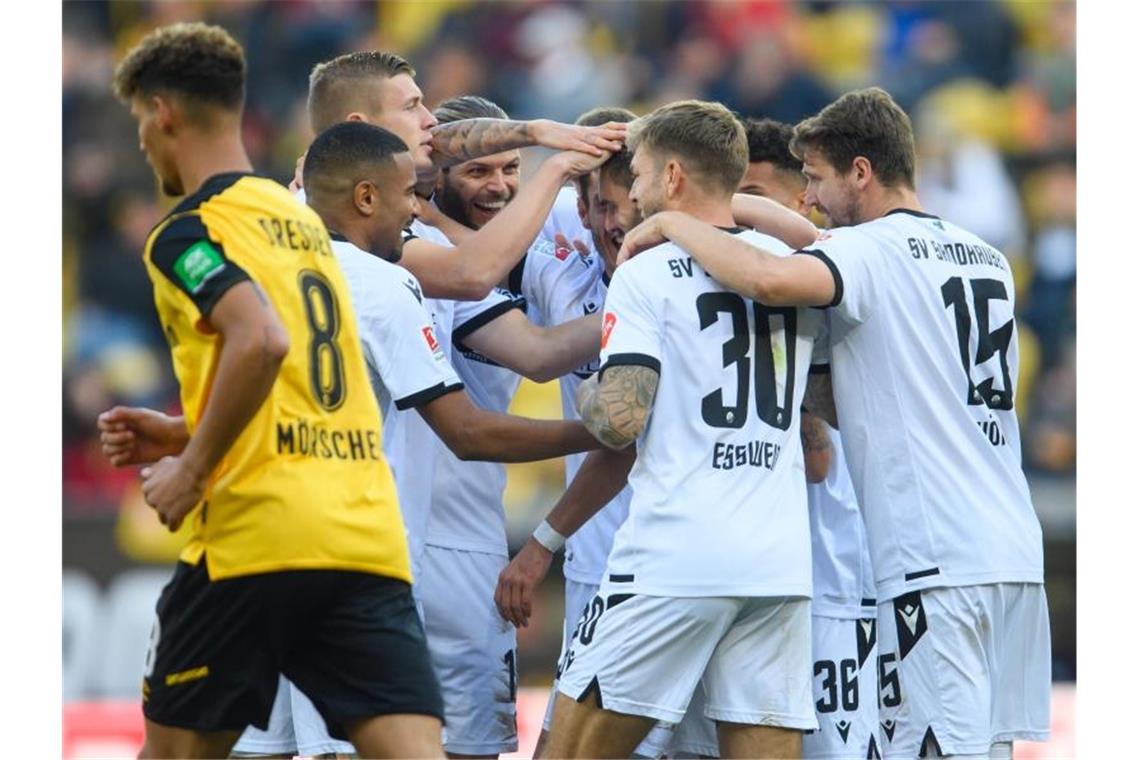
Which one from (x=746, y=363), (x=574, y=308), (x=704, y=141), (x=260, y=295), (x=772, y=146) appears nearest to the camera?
(x=260, y=295)

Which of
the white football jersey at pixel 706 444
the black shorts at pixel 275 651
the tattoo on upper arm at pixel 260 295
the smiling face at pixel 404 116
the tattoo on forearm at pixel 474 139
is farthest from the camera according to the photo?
the smiling face at pixel 404 116

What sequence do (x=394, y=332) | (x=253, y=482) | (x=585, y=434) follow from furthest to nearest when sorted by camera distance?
(x=585, y=434)
(x=394, y=332)
(x=253, y=482)

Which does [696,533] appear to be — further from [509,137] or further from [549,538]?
[509,137]

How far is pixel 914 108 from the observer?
14.0m

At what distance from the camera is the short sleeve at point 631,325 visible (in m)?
5.20

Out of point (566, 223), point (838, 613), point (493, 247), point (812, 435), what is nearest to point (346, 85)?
point (493, 247)

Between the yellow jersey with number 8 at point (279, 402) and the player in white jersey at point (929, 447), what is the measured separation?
1377mm

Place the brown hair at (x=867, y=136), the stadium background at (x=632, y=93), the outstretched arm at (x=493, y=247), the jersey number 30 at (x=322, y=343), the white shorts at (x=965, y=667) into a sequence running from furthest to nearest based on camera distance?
the stadium background at (x=632, y=93) < the outstretched arm at (x=493, y=247) < the brown hair at (x=867, y=136) < the white shorts at (x=965, y=667) < the jersey number 30 at (x=322, y=343)

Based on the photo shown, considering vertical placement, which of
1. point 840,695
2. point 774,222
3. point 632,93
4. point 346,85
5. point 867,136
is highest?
point 632,93

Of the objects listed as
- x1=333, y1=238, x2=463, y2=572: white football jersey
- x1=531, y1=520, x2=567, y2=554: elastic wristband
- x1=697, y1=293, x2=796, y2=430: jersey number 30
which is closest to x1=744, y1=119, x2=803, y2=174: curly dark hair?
x1=697, y1=293, x2=796, y2=430: jersey number 30

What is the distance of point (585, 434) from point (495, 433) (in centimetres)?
33

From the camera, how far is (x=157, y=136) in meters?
4.46

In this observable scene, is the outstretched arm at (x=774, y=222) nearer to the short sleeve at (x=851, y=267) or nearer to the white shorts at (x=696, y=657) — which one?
the short sleeve at (x=851, y=267)

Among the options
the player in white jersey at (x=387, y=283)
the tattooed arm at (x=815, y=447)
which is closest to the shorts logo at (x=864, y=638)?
the tattooed arm at (x=815, y=447)
